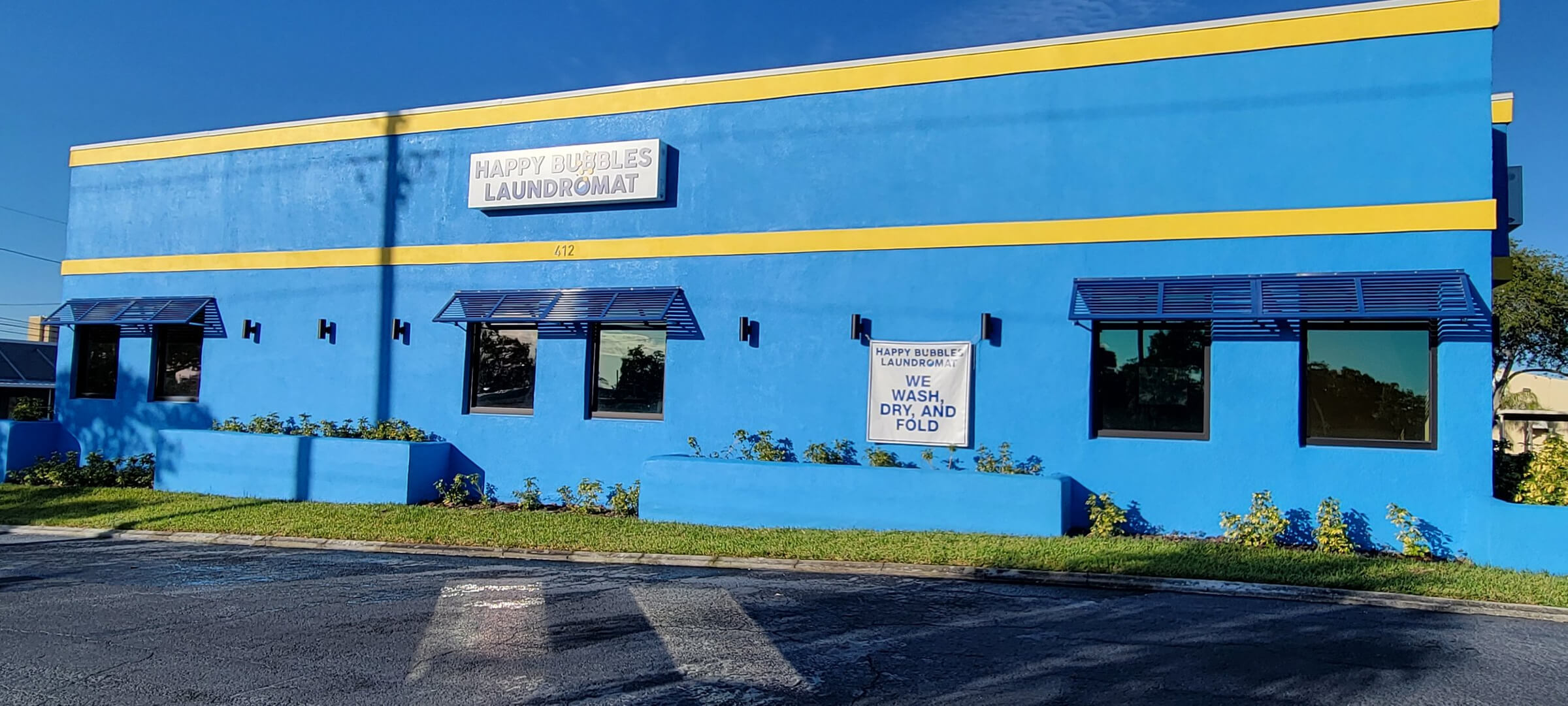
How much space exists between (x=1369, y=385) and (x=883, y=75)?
22.7ft

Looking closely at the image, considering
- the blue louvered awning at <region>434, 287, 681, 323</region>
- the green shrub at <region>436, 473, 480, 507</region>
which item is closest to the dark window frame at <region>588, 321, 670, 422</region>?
the blue louvered awning at <region>434, 287, 681, 323</region>

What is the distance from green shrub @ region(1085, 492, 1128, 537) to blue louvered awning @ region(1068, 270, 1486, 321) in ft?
6.95

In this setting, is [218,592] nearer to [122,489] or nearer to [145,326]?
[122,489]

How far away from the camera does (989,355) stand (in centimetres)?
1212

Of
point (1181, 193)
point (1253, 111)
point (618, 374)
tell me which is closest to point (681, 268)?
point (618, 374)

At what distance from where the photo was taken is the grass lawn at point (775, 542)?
29.0 ft

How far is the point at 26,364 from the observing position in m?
38.0

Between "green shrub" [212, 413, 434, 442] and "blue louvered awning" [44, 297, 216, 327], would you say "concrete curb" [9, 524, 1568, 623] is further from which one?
"blue louvered awning" [44, 297, 216, 327]

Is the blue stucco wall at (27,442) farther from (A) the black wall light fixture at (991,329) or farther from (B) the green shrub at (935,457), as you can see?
(A) the black wall light fixture at (991,329)

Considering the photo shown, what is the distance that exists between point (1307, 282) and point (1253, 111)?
84.0 inches

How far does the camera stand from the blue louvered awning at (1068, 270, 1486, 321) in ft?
33.0

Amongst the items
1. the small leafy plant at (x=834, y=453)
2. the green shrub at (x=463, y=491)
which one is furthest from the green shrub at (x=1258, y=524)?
the green shrub at (x=463, y=491)

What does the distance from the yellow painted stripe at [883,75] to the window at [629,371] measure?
3.29m

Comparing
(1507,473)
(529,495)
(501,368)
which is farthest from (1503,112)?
(501,368)
